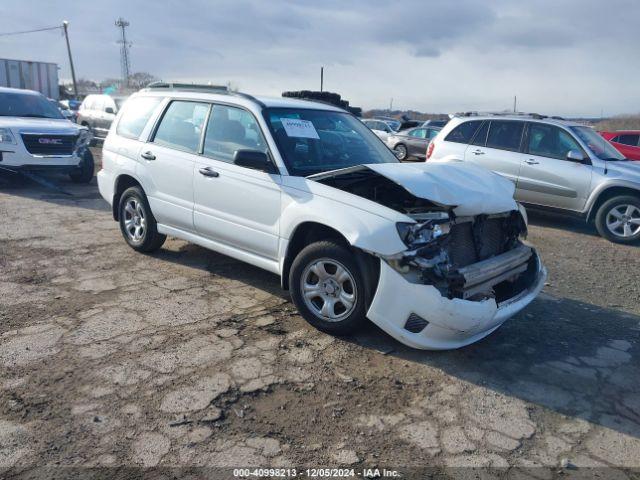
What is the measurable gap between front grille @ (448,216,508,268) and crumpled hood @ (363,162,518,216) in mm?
131

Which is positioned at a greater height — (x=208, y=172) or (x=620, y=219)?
(x=208, y=172)

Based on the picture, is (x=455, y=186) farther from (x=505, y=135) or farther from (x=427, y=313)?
(x=505, y=135)

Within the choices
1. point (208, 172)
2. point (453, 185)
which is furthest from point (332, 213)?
point (208, 172)

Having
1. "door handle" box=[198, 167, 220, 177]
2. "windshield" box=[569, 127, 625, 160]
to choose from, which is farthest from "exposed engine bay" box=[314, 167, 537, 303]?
"windshield" box=[569, 127, 625, 160]

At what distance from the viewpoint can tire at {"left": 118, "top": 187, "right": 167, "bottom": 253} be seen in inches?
224

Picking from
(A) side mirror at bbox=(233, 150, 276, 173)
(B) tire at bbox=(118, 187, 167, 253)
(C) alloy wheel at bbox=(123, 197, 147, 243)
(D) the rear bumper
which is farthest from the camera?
(D) the rear bumper

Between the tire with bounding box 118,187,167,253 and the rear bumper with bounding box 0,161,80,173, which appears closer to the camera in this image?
the tire with bounding box 118,187,167,253

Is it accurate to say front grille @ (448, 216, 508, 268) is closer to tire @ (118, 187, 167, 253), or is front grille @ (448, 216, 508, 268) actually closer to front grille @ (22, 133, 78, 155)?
tire @ (118, 187, 167, 253)

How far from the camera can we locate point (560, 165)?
823 cm

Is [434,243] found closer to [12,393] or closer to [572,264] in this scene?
[12,393]

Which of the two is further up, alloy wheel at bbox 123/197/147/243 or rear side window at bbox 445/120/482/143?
rear side window at bbox 445/120/482/143

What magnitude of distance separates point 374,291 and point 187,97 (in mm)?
3009

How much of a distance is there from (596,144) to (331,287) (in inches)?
255

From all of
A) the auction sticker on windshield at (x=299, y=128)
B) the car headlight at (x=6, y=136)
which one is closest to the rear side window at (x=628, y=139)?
the auction sticker on windshield at (x=299, y=128)
